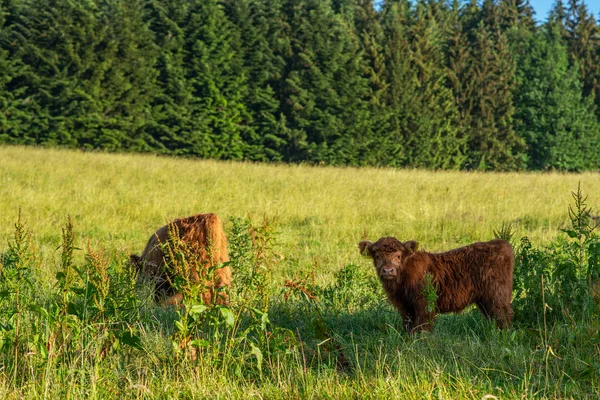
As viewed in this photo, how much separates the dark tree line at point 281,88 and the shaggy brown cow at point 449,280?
23.5m

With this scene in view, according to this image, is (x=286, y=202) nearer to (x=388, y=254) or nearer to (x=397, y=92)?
(x=388, y=254)

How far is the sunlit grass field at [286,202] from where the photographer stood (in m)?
11.0

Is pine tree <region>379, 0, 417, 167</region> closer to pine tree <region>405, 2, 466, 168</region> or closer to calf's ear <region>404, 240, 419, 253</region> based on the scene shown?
pine tree <region>405, 2, 466, 168</region>

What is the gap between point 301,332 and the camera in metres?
5.12

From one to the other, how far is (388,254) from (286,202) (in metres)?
9.01

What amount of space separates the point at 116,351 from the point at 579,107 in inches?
1575

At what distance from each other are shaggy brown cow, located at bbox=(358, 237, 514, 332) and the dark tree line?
23.5 metres

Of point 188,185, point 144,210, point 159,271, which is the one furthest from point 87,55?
point 159,271

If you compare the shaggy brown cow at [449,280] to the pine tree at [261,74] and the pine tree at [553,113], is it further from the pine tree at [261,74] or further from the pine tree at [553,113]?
the pine tree at [553,113]

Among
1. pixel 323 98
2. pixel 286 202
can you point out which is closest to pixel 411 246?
pixel 286 202

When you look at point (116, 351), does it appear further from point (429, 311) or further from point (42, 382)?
point (429, 311)

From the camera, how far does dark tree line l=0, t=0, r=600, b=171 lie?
2800 cm

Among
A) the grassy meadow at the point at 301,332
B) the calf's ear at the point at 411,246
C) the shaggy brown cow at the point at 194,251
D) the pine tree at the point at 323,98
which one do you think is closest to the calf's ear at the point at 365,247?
the calf's ear at the point at 411,246

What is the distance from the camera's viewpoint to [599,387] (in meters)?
3.82
